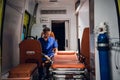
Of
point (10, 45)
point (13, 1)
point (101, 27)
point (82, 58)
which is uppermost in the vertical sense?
point (13, 1)

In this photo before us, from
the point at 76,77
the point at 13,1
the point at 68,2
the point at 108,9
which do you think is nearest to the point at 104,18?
the point at 108,9

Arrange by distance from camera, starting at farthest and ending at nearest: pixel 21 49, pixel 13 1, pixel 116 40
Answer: pixel 21 49 → pixel 13 1 → pixel 116 40

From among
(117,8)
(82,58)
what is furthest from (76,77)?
(117,8)

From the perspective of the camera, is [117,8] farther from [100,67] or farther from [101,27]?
[100,67]

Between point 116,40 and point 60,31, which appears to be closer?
point 116,40

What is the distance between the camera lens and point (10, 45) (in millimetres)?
4512

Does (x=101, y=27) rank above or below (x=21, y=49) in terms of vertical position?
above

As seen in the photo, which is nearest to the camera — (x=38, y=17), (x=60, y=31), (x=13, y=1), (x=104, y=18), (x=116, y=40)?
(x=116, y=40)

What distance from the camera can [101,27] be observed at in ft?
11.5

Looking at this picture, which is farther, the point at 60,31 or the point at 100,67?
the point at 60,31

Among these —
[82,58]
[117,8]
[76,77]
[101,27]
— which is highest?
[117,8]

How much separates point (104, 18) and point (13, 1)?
2051 millimetres

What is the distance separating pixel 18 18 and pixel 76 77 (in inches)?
93.8

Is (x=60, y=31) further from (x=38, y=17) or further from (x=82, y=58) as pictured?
(x=82, y=58)
